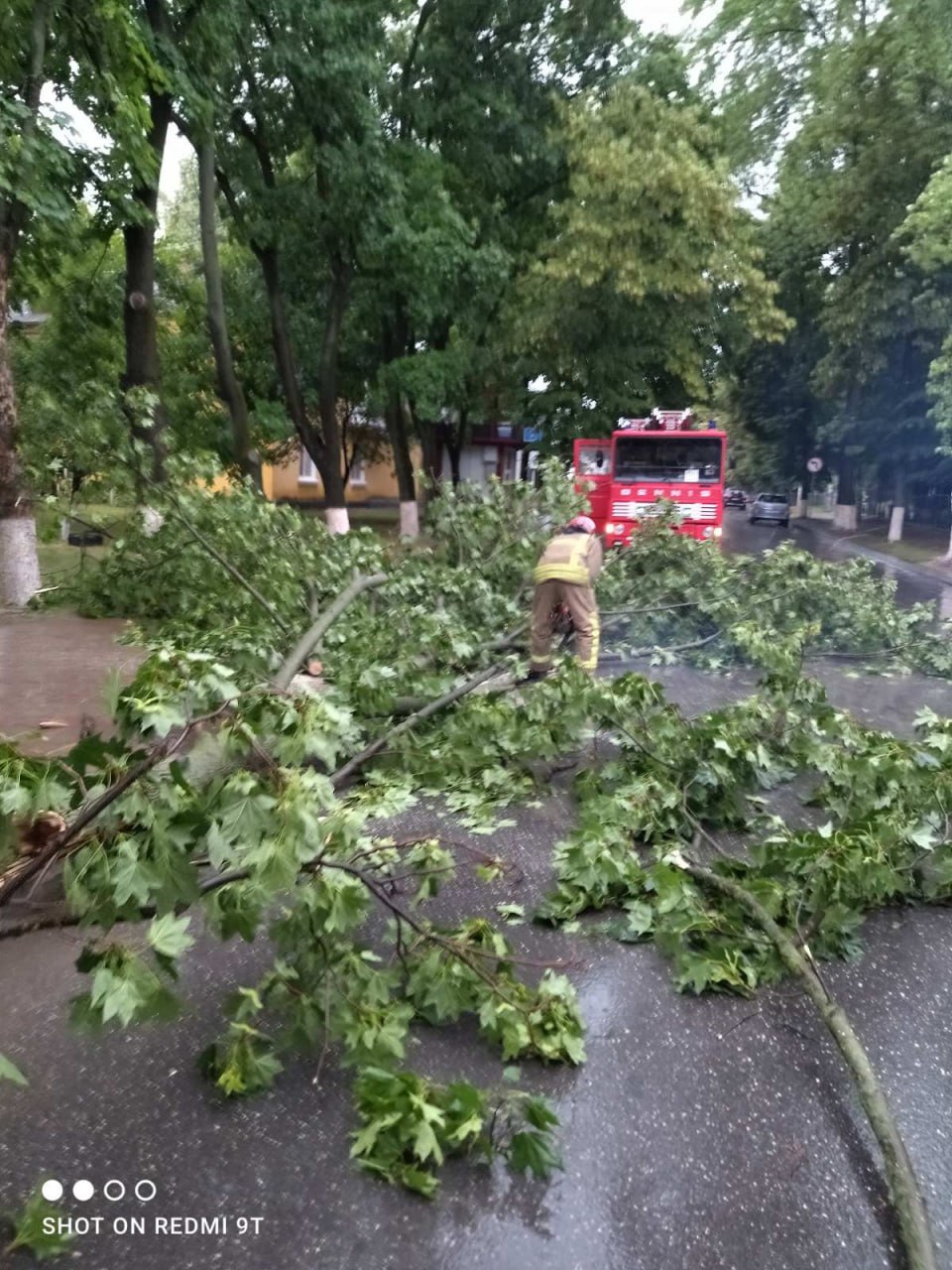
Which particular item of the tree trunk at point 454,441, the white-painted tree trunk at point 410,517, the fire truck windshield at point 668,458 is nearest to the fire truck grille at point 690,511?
the fire truck windshield at point 668,458

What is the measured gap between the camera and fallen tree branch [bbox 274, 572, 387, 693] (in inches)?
198

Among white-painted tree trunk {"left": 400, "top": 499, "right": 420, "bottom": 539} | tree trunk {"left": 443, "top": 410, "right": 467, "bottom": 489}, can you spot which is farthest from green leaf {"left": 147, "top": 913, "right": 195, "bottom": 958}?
tree trunk {"left": 443, "top": 410, "right": 467, "bottom": 489}

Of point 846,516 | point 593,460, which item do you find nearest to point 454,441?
point 593,460

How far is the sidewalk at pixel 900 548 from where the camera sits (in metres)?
20.3

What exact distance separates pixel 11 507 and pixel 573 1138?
8739mm

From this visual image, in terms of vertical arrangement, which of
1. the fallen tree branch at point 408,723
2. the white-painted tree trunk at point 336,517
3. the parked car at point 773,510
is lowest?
the parked car at point 773,510

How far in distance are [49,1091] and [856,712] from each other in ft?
19.8

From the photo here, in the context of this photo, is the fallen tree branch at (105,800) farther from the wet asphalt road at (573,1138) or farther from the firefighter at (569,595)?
the firefighter at (569,595)

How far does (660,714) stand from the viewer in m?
5.16

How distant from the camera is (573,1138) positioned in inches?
108

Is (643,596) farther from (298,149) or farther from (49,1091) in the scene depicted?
(298,149)

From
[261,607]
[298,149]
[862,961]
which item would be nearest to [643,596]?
[261,607]

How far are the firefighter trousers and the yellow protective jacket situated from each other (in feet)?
0.15

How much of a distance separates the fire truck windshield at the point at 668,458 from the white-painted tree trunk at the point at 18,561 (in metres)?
10.5
